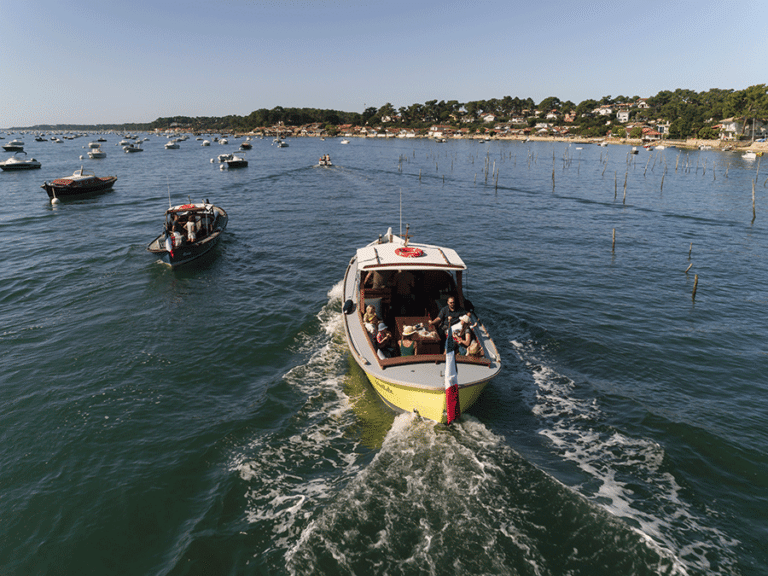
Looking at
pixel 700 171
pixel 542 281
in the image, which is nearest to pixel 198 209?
pixel 542 281

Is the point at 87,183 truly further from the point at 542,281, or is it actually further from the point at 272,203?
the point at 542,281

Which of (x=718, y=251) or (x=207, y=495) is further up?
(x=718, y=251)

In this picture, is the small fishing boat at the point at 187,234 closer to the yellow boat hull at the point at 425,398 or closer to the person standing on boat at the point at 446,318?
the person standing on boat at the point at 446,318

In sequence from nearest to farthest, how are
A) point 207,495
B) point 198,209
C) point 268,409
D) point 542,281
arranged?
1. point 207,495
2. point 268,409
3. point 542,281
4. point 198,209

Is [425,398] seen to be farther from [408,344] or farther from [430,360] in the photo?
[408,344]

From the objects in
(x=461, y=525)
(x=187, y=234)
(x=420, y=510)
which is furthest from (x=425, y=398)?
(x=187, y=234)

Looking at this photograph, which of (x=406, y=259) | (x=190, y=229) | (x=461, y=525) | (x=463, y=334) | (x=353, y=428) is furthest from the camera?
(x=190, y=229)
